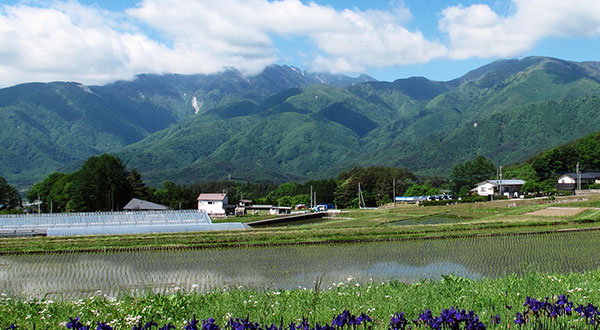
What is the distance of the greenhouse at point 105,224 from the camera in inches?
1624

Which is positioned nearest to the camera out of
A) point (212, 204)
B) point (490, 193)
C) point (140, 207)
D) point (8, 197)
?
point (140, 207)

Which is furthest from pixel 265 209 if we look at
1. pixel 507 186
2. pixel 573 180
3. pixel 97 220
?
pixel 573 180

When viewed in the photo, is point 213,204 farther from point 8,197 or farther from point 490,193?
point 490,193

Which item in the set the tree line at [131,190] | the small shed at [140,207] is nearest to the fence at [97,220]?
the small shed at [140,207]

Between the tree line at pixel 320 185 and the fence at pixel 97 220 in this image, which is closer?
the fence at pixel 97 220

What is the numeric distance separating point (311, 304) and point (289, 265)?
35.4 feet

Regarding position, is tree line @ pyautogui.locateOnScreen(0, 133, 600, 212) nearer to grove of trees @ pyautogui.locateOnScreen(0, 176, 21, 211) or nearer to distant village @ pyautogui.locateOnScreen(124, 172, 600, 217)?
grove of trees @ pyautogui.locateOnScreen(0, 176, 21, 211)

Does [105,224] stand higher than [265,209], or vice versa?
[105,224]

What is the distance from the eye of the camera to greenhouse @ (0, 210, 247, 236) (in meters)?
41.2

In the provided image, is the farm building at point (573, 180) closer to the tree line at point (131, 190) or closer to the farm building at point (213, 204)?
the tree line at point (131, 190)

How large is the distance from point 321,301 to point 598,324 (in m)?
5.06

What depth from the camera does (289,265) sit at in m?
20.6

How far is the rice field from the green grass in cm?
334

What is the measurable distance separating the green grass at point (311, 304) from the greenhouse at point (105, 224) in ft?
99.9
